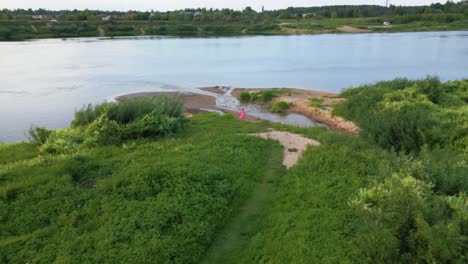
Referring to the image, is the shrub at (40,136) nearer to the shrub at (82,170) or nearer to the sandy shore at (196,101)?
the shrub at (82,170)

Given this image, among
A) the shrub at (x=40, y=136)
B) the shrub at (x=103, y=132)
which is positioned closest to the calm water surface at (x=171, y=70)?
the shrub at (x=40, y=136)

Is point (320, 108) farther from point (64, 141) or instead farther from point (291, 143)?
point (64, 141)

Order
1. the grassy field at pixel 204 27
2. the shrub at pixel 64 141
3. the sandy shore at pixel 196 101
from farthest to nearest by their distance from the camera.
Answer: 1. the grassy field at pixel 204 27
2. the sandy shore at pixel 196 101
3. the shrub at pixel 64 141

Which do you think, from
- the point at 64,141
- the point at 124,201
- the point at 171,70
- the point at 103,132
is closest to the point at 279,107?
the point at 103,132

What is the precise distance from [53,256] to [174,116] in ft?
28.5

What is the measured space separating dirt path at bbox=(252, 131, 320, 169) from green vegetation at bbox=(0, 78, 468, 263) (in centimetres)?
37

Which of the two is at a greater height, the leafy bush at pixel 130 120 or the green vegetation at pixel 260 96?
the leafy bush at pixel 130 120

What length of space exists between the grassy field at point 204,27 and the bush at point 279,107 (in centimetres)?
6760

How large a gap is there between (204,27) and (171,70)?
54431mm

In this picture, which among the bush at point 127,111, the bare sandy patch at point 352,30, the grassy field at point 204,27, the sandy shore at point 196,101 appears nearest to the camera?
the bush at point 127,111

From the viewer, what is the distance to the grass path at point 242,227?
6816mm

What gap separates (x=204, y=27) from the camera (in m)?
91.3

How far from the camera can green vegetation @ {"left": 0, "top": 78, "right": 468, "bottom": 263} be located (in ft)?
20.1

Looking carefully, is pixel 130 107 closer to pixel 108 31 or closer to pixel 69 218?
pixel 69 218
